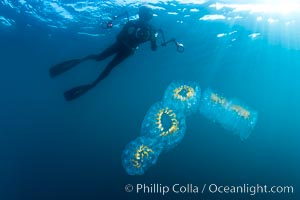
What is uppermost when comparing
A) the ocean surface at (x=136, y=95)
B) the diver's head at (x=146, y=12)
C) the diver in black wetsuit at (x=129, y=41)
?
the diver's head at (x=146, y=12)

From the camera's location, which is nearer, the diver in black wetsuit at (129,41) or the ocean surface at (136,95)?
the diver in black wetsuit at (129,41)

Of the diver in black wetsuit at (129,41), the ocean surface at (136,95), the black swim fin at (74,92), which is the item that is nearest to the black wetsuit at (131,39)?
the diver in black wetsuit at (129,41)

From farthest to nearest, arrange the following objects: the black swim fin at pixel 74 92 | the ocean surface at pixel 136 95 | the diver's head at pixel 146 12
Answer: the ocean surface at pixel 136 95, the diver's head at pixel 146 12, the black swim fin at pixel 74 92

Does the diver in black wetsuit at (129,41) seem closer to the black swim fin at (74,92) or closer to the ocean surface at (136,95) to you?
the black swim fin at (74,92)

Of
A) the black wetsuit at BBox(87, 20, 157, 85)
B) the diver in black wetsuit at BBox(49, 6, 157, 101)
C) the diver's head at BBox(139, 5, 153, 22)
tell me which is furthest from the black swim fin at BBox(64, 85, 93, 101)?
the diver's head at BBox(139, 5, 153, 22)

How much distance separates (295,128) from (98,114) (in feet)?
75.3

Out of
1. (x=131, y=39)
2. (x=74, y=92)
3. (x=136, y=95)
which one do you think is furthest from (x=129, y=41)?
(x=136, y=95)

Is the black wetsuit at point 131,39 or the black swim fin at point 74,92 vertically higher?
the black wetsuit at point 131,39

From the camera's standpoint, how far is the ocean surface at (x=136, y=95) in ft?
51.5

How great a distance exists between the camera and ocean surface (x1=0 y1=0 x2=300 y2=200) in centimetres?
1570

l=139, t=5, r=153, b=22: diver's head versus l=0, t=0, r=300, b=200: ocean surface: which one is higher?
l=139, t=5, r=153, b=22: diver's head

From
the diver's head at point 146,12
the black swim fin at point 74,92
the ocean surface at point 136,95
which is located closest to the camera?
the black swim fin at point 74,92

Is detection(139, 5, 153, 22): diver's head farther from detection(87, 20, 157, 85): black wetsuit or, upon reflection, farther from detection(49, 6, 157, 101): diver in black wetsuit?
detection(87, 20, 157, 85): black wetsuit

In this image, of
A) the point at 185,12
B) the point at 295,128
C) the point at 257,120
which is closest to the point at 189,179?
the point at 257,120
